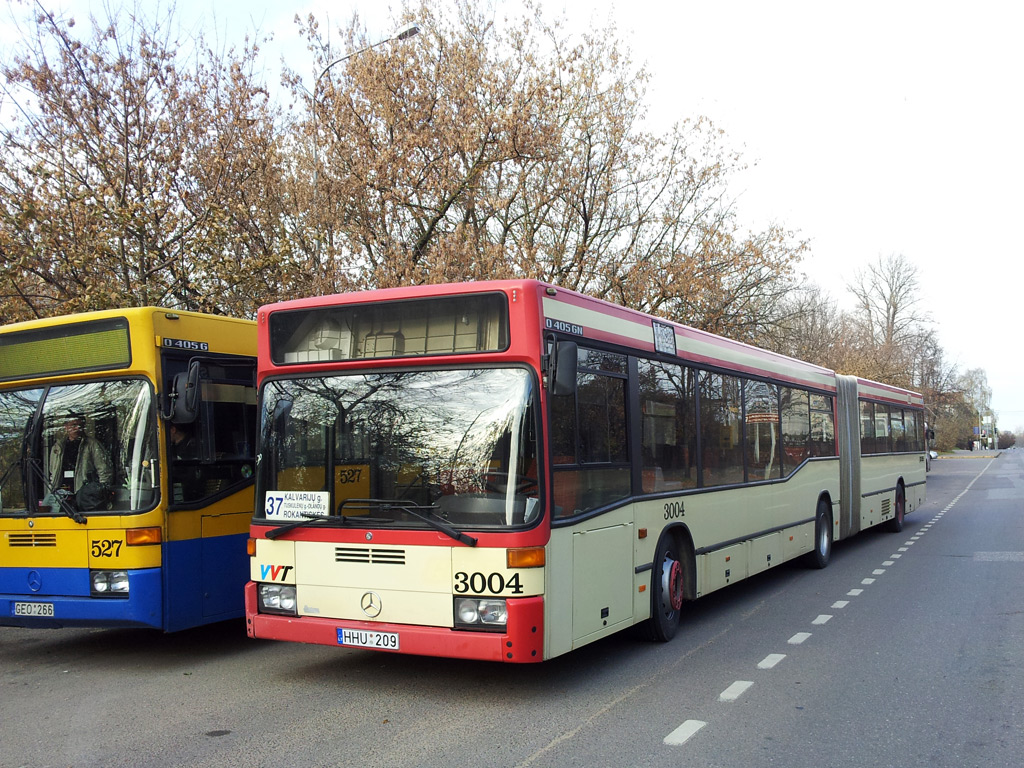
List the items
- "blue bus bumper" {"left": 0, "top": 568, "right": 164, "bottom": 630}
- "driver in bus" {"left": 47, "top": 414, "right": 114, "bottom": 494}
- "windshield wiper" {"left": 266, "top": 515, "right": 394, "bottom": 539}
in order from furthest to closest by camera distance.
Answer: "driver in bus" {"left": 47, "top": 414, "right": 114, "bottom": 494} < "blue bus bumper" {"left": 0, "top": 568, "right": 164, "bottom": 630} < "windshield wiper" {"left": 266, "top": 515, "right": 394, "bottom": 539}

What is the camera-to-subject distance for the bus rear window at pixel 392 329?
6473 mm

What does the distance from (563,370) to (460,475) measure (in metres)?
0.95

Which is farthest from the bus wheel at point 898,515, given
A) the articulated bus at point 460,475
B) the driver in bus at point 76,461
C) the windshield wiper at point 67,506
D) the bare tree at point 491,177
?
the windshield wiper at point 67,506

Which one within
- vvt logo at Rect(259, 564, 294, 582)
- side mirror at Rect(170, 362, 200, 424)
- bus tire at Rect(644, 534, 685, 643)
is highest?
side mirror at Rect(170, 362, 200, 424)

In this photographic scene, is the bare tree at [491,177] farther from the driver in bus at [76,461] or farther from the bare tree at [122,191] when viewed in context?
the driver in bus at [76,461]

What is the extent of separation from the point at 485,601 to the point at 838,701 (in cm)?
239

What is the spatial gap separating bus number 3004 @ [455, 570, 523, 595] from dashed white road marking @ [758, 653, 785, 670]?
7.85 feet

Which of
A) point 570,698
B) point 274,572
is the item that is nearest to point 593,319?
point 570,698

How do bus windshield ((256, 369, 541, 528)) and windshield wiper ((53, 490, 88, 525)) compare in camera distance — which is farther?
windshield wiper ((53, 490, 88, 525))

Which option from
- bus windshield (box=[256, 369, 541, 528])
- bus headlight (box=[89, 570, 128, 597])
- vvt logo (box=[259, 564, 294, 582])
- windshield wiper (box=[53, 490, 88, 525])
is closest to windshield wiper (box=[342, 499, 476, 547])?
bus windshield (box=[256, 369, 541, 528])

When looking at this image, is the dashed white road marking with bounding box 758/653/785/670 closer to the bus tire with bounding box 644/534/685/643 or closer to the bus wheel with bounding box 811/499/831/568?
the bus tire with bounding box 644/534/685/643

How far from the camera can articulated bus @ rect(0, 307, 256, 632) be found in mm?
7609

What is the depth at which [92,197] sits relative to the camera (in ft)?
47.0

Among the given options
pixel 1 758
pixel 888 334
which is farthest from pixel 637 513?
pixel 888 334
